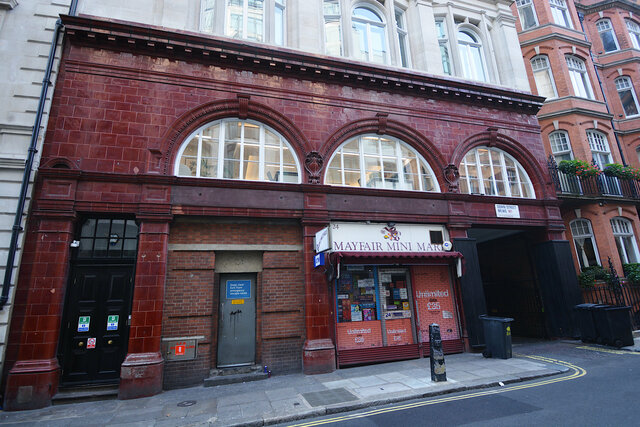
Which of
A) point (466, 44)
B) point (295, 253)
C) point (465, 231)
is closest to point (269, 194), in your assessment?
point (295, 253)

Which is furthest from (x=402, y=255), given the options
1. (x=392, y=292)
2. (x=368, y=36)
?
(x=368, y=36)

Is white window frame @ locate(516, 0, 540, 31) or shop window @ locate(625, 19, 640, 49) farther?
shop window @ locate(625, 19, 640, 49)

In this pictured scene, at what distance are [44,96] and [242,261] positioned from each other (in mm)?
6647

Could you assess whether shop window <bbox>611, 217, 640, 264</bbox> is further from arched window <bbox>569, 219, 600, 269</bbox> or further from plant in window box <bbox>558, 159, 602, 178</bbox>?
plant in window box <bbox>558, 159, 602, 178</bbox>

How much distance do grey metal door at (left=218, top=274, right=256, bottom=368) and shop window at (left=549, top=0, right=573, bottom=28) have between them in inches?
848

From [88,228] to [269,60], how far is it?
7088mm

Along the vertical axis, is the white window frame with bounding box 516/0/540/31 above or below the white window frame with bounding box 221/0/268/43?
above

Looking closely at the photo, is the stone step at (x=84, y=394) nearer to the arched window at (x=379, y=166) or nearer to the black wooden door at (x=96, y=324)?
the black wooden door at (x=96, y=324)

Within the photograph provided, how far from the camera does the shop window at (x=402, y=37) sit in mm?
13008

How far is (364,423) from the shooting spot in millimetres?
5367

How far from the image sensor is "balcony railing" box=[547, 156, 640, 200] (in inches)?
Answer: 549

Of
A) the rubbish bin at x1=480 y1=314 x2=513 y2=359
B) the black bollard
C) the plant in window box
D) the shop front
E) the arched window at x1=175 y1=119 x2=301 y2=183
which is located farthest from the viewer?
the plant in window box

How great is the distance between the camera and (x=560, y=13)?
17984 mm

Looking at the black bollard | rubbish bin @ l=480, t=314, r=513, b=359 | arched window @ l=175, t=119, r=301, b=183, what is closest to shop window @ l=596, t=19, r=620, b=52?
rubbish bin @ l=480, t=314, r=513, b=359
